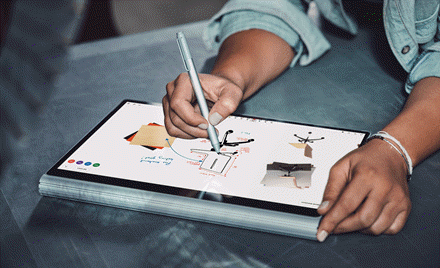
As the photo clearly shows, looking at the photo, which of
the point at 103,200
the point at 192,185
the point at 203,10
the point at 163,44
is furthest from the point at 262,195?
the point at 203,10

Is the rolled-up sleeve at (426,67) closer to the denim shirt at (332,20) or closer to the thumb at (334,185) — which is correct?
the denim shirt at (332,20)

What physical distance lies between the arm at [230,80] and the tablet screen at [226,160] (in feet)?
0.09

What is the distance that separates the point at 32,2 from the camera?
13 cm

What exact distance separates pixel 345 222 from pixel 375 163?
0.08 m

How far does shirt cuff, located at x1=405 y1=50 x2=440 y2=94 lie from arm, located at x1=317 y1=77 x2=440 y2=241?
149 mm

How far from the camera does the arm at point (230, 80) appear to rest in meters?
0.51

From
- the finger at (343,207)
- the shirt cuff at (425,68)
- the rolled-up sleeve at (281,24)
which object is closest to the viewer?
the finger at (343,207)

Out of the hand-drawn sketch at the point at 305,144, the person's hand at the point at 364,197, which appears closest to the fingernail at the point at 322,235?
the person's hand at the point at 364,197

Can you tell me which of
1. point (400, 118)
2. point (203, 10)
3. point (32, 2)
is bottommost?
point (203, 10)

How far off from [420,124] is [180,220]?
0.35 metres

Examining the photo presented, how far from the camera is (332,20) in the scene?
84 cm

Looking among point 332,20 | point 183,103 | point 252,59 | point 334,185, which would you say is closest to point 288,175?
point 334,185

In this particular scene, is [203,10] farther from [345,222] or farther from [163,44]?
[345,222]

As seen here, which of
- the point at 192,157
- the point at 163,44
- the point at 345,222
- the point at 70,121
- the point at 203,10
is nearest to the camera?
the point at 345,222
